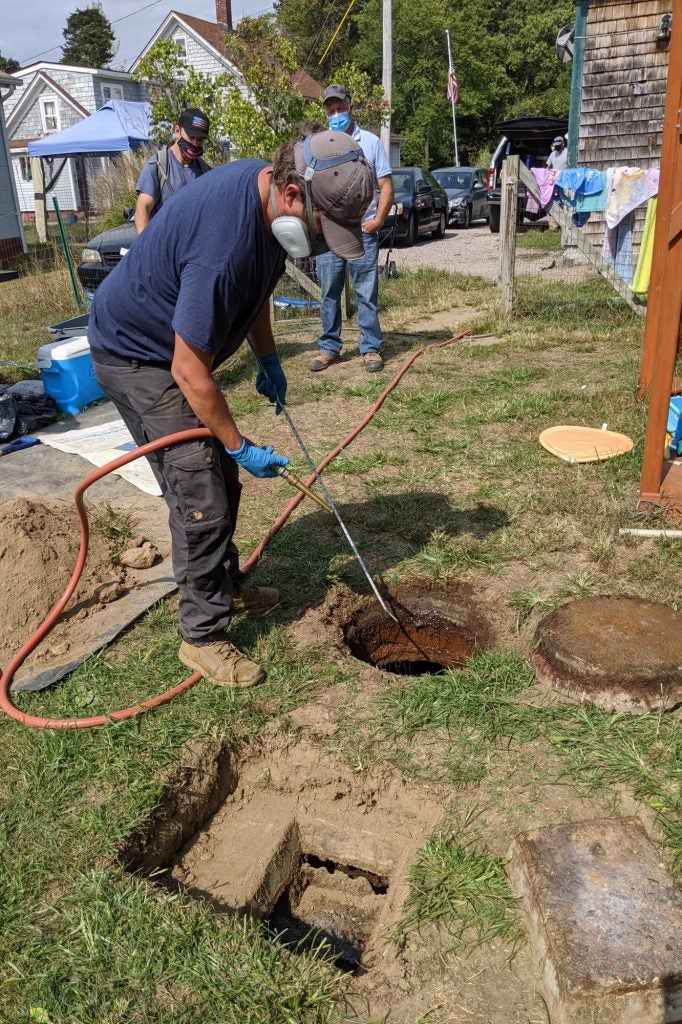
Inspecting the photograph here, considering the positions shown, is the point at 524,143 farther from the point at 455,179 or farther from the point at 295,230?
the point at 295,230

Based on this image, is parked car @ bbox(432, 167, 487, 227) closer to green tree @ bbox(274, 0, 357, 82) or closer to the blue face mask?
the blue face mask

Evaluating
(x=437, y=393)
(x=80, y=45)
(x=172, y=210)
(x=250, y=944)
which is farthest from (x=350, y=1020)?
(x=80, y=45)

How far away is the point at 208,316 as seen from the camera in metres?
2.58

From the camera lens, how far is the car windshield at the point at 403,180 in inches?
712

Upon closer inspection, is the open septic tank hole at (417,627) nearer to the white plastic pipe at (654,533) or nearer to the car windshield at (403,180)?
the white plastic pipe at (654,533)

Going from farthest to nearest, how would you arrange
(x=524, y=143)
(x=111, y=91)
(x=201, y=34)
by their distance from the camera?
(x=111, y=91) < (x=201, y=34) < (x=524, y=143)

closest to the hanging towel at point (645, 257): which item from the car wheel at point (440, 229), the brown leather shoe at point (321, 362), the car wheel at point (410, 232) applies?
the brown leather shoe at point (321, 362)

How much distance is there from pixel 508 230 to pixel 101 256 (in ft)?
17.2

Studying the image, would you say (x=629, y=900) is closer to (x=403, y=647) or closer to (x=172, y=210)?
(x=403, y=647)

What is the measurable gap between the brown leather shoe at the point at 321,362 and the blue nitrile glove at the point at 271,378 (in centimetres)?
371

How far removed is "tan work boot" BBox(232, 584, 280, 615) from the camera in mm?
3662

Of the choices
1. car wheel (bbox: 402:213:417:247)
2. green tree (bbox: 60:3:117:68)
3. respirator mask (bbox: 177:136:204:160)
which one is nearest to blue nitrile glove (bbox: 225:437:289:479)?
respirator mask (bbox: 177:136:204:160)

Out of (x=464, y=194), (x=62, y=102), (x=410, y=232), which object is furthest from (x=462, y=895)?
(x=62, y=102)

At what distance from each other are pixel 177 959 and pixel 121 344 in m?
2.05
